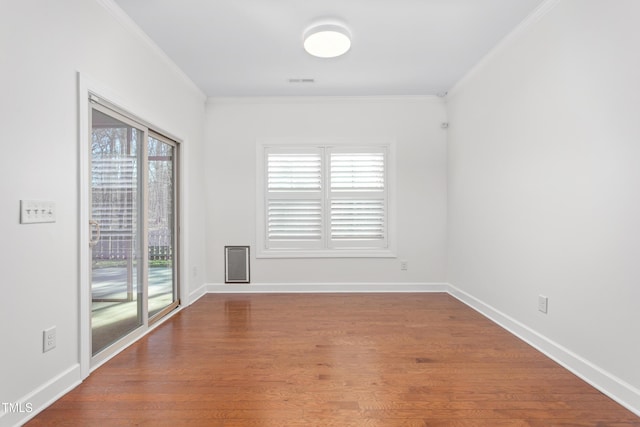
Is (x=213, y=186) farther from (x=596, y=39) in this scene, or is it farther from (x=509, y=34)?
(x=596, y=39)

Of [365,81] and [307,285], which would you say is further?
[307,285]

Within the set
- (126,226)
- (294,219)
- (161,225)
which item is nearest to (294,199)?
(294,219)

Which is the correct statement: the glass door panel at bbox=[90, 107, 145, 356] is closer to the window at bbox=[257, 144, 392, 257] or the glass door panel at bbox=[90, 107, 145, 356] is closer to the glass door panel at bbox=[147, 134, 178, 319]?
the glass door panel at bbox=[147, 134, 178, 319]

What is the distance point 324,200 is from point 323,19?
7.70 feet

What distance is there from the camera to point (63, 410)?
187cm

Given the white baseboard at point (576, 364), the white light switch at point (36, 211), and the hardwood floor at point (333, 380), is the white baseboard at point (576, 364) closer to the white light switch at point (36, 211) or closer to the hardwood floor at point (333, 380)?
the hardwood floor at point (333, 380)

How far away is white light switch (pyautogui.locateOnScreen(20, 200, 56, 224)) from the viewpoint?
177 cm

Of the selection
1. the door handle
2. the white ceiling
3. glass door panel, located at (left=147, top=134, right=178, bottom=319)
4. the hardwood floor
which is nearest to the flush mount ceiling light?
the white ceiling

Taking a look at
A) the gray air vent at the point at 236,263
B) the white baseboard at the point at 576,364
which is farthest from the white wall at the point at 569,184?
the gray air vent at the point at 236,263

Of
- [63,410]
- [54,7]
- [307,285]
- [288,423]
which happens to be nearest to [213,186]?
[307,285]

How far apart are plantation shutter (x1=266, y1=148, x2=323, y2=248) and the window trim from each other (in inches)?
2.3

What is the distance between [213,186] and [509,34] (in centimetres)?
376

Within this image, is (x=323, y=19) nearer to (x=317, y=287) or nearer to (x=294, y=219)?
(x=294, y=219)

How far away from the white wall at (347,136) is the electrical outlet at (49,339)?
2.58 metres
